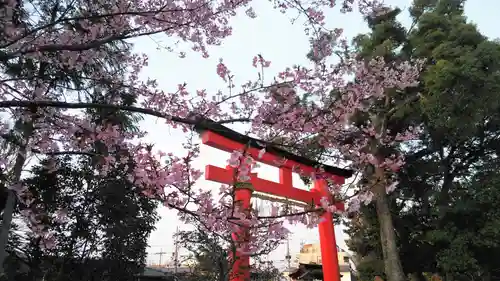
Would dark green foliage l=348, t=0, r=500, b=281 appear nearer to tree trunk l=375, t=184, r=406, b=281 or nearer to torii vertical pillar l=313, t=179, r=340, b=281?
tree trunk l=375, t=184, r=406, b=281

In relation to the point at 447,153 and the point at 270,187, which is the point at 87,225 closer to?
the point at 270,187

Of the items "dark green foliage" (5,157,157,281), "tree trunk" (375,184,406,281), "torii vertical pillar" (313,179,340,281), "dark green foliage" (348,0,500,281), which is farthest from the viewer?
"torii vertical pillar" (313,179,340,281)

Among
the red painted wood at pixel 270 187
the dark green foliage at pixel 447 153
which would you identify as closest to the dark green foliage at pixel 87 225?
the red painted wood at pixel 270 187

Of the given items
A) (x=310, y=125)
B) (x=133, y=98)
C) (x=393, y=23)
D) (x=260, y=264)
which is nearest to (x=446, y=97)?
(x=393, y=23)

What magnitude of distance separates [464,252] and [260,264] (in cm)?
476

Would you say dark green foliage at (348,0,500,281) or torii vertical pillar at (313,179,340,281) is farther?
torii vertical pillar at (313,179,340,281)

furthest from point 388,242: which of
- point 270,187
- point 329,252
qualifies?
point 270,187

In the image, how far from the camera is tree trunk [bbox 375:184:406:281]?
8883 millimetres

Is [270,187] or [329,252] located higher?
[270,187]

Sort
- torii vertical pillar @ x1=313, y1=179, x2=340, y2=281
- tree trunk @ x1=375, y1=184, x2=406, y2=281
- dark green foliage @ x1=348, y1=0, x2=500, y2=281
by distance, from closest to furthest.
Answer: dark green foliage @ x1=348, y1=0, x2=500, y2=281 → tree trunk @ x1=375, y1=184, x2=406, y2=281 → torii vertical pillar @ x1=313, y1=179, x2=340, y2=281

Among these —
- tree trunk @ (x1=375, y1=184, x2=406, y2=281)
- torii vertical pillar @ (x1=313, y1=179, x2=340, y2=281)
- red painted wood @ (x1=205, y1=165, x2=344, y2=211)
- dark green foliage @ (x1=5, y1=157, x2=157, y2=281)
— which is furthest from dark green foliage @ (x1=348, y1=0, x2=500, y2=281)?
dark green foliage @ (x1=5, y1=157, x2=157, y2=281)

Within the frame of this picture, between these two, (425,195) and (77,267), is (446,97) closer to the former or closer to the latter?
(425,195)

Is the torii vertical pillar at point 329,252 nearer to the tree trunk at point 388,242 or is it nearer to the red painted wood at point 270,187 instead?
the red painted wood at point 270,187

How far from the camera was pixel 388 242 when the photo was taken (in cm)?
921
